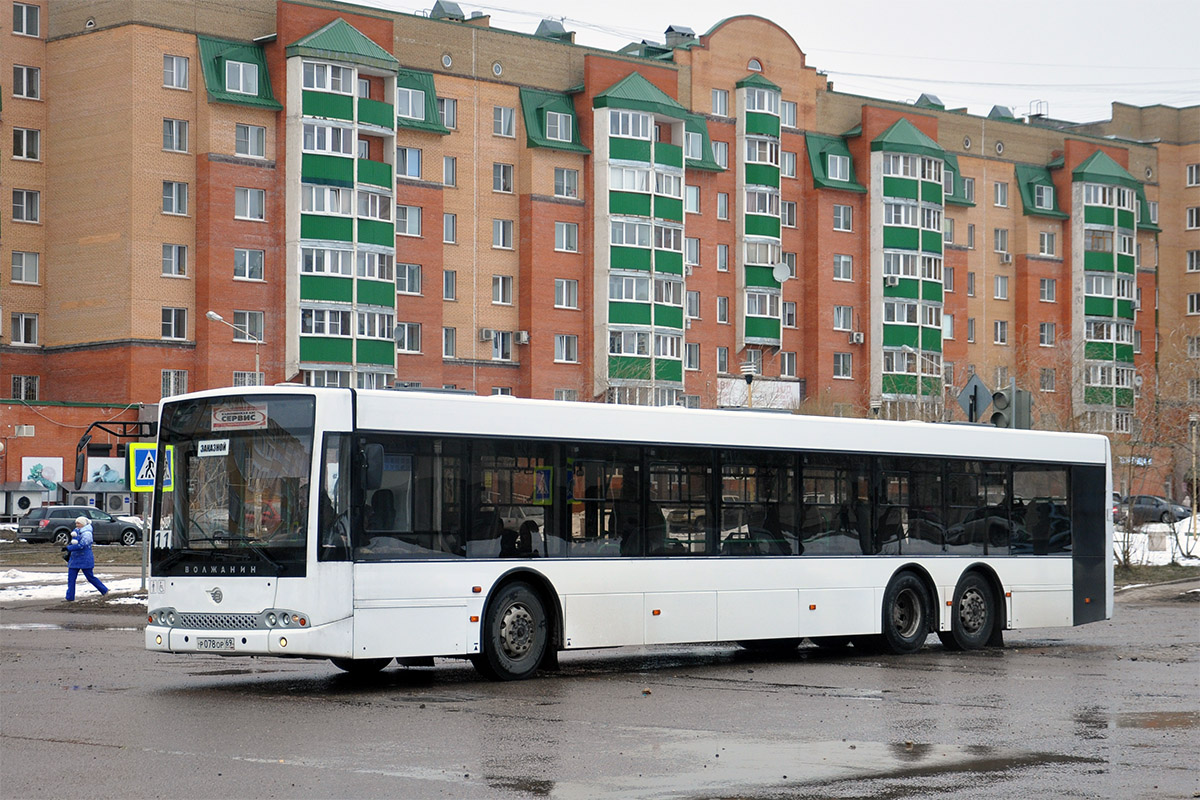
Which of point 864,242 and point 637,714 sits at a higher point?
point 864,242

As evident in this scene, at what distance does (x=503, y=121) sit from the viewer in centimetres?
7294

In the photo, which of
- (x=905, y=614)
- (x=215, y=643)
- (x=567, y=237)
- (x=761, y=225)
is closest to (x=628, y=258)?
(x=567, y=237)

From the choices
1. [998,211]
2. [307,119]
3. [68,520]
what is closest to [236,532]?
[68,520]

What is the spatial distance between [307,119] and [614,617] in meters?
50.7

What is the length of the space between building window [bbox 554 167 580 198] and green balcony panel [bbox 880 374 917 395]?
66.2 feet

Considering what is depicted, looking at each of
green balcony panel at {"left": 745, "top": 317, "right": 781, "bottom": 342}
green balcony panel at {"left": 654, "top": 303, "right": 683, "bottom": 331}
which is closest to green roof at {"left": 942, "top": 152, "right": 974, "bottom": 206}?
green balcony panel at {"left": 745, "top": 317, "right": 781, "bottom": 342}

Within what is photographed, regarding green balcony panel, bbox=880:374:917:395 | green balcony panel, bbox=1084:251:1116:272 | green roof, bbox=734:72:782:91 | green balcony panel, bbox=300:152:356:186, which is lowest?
green balcony panel, bbox=880:374:917:395

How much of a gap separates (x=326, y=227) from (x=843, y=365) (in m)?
30.8

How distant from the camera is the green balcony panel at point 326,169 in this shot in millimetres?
64438

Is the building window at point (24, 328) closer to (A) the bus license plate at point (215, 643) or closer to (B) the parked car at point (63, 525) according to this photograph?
(B) the parked car at point (63, 525)

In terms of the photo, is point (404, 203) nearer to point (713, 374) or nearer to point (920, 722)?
point (713, 374)

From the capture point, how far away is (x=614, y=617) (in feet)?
→ 55.6

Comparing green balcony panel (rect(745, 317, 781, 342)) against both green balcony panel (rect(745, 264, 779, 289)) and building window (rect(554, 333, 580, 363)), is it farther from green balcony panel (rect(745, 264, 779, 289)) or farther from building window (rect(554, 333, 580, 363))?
building window (rect(554, 333, 580, 363))

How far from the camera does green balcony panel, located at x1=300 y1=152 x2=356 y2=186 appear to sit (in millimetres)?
64438
